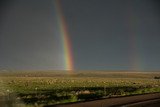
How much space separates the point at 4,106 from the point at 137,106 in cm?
906

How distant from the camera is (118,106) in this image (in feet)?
74.3

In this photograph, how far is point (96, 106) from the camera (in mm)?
22266

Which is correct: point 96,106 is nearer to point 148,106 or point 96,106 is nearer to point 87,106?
point 87,106

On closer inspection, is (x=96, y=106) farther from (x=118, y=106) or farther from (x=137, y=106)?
(x=137, y=106)

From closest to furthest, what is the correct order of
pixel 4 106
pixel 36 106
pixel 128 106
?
pixel 4 106 → pixel 36 106 → pixel 128 106

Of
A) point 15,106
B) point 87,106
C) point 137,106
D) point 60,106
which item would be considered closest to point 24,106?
point 15,106

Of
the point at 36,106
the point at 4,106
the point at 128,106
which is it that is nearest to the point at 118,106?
the point at 128,106

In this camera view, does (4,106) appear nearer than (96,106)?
Yes

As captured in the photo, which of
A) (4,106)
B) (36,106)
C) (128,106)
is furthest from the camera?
(128,106)

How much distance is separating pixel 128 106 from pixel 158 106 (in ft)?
6.95

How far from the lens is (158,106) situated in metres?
23.4

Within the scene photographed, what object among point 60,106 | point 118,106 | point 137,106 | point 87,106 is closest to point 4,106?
point 60,106

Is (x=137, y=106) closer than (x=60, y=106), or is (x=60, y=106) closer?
(x=60, y=106)

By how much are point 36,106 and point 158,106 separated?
8291 mm
